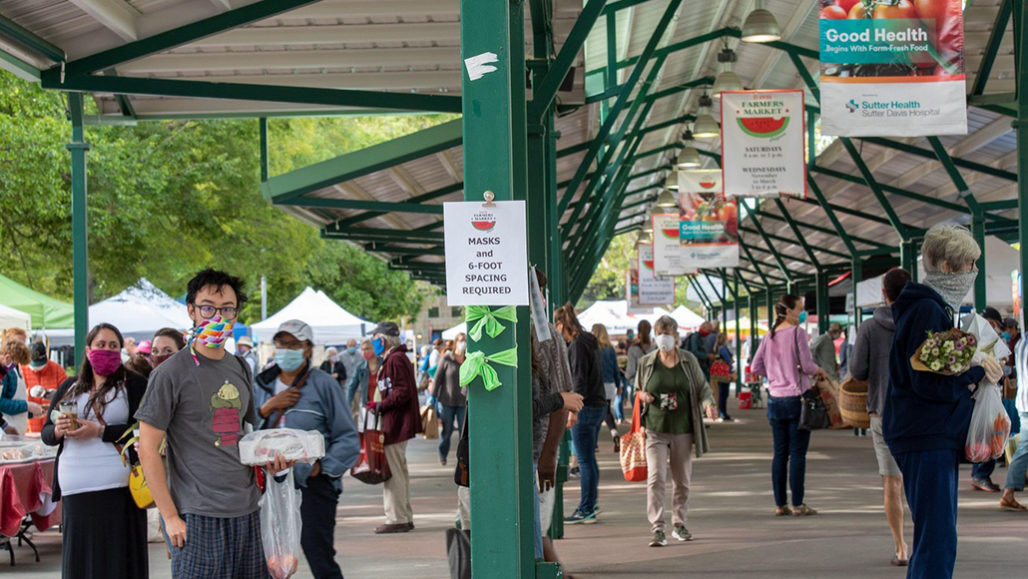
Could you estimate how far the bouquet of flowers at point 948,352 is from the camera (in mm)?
5977

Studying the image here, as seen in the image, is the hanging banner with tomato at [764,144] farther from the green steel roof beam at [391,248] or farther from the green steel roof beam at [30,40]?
the green steel roof beam at [30,40]

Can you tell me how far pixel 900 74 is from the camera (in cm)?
1225

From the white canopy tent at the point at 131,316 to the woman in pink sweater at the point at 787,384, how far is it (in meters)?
17.6

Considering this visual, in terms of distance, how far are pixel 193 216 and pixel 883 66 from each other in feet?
65.3

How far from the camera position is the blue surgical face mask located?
22.7ft

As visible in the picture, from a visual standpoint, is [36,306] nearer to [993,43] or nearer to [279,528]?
[993,43]

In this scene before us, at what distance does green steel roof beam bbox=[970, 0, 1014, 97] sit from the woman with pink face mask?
29.9 feet

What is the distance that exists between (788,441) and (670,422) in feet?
6.34

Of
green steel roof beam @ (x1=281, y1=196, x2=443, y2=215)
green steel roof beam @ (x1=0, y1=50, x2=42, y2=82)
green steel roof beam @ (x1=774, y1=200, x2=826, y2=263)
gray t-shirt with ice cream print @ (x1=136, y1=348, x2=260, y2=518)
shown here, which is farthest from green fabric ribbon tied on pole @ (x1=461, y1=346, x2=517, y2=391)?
green steel roof beam @ (x1=774, y1=200, x2=826, y2=263)

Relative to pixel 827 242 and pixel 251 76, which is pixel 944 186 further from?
pixel 251 76

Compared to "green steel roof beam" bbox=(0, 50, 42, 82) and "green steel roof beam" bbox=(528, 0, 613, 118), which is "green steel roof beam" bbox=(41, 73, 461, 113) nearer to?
"green steel roof beam" bbox=(0, 50, 42, 82)

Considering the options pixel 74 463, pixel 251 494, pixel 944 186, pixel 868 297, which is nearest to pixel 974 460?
pixel 251 494

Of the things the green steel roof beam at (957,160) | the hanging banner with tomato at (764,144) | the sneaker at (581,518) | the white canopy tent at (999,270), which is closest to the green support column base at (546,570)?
the sneaker at (581,518)

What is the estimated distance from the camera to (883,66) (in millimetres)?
12289
